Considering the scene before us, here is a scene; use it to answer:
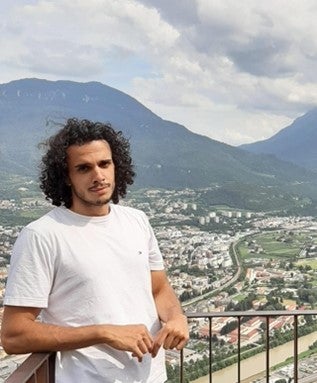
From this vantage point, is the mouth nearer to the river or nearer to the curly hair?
the curly hair

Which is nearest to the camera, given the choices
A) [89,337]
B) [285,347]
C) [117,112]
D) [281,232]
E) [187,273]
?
[89,337]

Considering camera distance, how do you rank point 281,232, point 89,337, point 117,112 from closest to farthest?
point 89,337 < point 281,232 < point 117,112

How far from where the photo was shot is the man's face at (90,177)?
1.49 meters

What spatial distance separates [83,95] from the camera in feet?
271

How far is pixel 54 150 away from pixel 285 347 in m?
5.58

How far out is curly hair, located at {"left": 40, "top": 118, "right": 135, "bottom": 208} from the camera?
154 cm

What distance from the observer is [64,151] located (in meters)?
1.53

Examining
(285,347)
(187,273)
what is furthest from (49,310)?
(187,273)

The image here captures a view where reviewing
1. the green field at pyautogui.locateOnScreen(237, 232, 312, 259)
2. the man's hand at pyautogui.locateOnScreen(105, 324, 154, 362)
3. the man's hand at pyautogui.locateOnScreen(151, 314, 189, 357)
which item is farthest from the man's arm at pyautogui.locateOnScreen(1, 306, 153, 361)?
the green field at pyautogui.locateOnScreen(237, 232, 312, 259)

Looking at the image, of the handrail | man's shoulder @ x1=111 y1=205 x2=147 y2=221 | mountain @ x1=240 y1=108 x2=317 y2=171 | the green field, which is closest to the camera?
the handrail

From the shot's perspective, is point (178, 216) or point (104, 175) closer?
point (104, 175)

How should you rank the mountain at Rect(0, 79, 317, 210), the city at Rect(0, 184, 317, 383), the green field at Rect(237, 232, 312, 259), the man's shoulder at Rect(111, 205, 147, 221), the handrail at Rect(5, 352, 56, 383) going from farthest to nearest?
the mountain at Rect(0, 79, 317, 210) → the green field at Rect(237, 232, 312, 259) → the city at Rect(0, 184, 317, 383) → the man's shoulder at Rect(111, 205, 147, 221) → the handrail at Rect(5, 352, 56, 383)

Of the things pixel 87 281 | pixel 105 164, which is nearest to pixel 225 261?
pixel 105 164

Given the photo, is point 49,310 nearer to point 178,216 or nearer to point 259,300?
point 259,300
